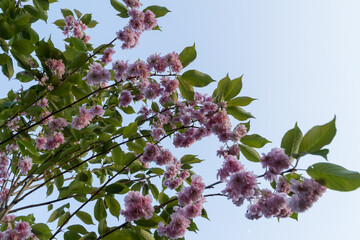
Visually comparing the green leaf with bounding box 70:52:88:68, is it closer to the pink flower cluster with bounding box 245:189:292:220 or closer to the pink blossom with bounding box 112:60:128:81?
the pink blossom with bounding box 112:60:128:81

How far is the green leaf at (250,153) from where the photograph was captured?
209 cm

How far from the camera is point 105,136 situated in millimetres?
2592

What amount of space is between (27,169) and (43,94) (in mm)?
1596

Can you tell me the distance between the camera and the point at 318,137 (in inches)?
56.6

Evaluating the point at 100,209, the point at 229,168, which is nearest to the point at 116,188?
the point at 100,209

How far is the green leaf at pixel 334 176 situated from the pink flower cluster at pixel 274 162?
0.49 feet

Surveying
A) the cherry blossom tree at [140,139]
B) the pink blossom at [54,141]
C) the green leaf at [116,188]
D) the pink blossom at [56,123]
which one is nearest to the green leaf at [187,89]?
the cherry blossom tree at [140,139]

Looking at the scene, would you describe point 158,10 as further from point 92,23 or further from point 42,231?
point 42,231

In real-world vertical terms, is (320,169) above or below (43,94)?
below

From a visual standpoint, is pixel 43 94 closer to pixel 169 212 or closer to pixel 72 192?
pixel 72 192

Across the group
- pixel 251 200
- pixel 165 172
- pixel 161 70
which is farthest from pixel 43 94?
pixel 251 200

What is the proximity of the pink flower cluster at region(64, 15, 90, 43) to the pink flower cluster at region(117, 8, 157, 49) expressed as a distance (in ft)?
4.04

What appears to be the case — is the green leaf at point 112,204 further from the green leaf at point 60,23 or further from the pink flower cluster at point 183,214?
the green leaf at point 60,23

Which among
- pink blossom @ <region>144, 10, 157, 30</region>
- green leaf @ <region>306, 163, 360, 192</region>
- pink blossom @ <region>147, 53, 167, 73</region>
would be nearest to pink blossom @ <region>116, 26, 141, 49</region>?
pink blossom @ <region>144, 10, 157, 30</region>
